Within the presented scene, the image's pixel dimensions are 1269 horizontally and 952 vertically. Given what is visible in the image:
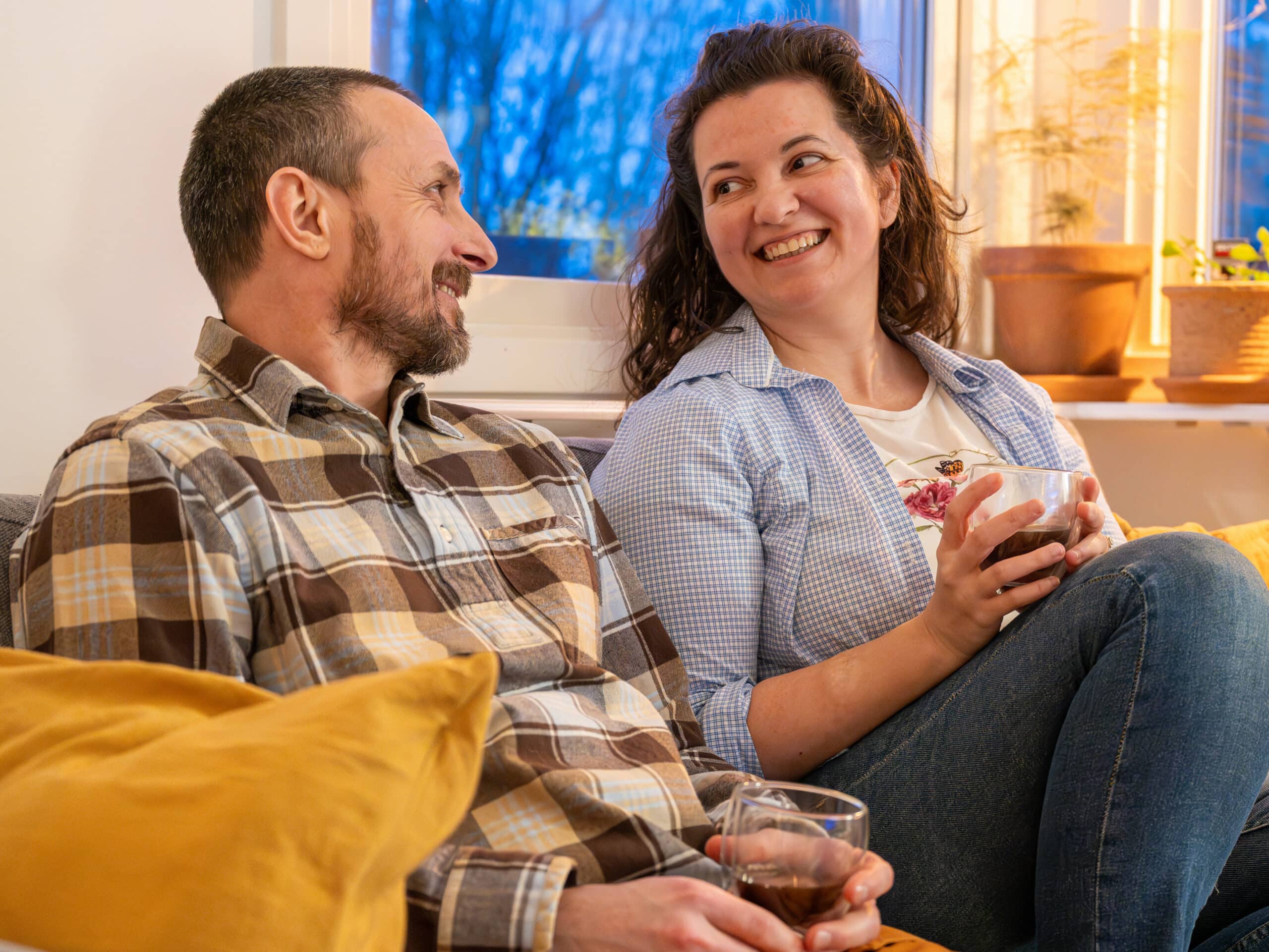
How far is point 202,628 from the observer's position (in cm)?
91

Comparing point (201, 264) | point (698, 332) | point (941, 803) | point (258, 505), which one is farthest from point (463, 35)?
point (941, 803)

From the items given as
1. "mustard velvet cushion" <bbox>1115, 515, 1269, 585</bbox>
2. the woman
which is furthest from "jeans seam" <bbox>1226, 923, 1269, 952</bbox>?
"mustard velvet cushion" <bbox>1115, 515, 1269, 585</bbox>

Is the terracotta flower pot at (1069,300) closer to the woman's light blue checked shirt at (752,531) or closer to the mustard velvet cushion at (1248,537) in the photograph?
the mustard velvet cushion at (1248,537)

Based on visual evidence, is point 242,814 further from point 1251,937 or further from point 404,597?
point 1251,937

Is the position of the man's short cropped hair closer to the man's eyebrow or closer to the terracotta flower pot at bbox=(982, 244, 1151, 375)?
the man's eyebrow

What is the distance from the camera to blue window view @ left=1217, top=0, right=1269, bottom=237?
8.60 feet

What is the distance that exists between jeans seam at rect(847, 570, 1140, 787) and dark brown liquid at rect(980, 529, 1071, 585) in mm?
30

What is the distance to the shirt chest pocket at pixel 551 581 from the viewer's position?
1.14m

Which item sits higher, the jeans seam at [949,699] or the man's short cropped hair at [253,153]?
the man's short cropped hair at [253,153]

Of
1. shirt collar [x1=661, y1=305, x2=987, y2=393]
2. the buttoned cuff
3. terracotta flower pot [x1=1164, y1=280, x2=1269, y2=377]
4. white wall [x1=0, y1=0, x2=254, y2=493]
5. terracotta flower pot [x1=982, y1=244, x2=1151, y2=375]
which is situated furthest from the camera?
terracotta flower pot [x1=982, y1=244, x2=1151, y2=375]

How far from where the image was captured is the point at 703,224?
179 centimetres

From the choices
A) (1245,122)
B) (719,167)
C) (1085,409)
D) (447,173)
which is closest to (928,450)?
(719,167)

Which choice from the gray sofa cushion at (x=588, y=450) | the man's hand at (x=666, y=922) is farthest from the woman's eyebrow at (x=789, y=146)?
the man's hand at (x=666, y=922)

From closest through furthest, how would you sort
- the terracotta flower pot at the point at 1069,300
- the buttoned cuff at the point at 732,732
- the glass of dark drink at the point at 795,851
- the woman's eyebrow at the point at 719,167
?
the glass of dark drink at the point at 795,851 < the buttoned cuff at the point at 732,732 < the woman's eyebrow at the point at 719,167 < the terracotta flower pot at the point at 1069,300
